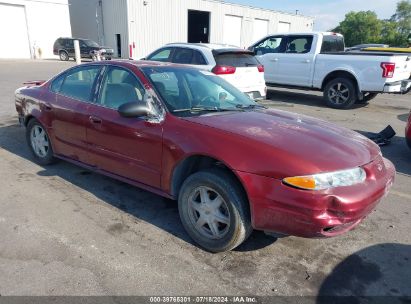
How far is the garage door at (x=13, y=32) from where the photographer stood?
27.3 metres

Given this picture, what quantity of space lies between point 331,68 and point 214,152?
311 inches

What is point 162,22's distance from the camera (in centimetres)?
2939

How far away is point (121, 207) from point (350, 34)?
83.8m

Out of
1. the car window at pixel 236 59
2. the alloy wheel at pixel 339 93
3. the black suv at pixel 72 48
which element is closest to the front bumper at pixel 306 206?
the car window at pixel 236 59

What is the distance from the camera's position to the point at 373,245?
3240mm

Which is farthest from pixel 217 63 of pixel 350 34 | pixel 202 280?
pixel 350 34

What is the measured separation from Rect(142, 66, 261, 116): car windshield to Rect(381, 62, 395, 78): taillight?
6032 mm

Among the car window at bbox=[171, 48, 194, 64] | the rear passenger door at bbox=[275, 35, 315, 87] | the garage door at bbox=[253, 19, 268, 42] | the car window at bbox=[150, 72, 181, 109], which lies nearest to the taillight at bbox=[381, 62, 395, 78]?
the rear passenger door at bbox=[275, 35, 315, 87]

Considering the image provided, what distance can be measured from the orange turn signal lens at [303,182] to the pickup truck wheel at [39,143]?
3497 mm

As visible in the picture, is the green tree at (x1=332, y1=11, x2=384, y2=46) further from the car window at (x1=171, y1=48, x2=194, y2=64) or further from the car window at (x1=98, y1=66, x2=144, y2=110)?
the car window at (x1=98, y1=66, x2=144, y2=110)

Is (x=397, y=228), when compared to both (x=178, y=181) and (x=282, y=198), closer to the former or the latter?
(x=282, y=198)

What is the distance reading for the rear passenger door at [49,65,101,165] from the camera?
4.10 metres

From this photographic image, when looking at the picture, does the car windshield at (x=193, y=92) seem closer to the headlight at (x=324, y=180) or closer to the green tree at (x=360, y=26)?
the headlight at (x=324, y=180)

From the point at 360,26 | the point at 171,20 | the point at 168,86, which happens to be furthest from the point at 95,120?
the point at 360,26
